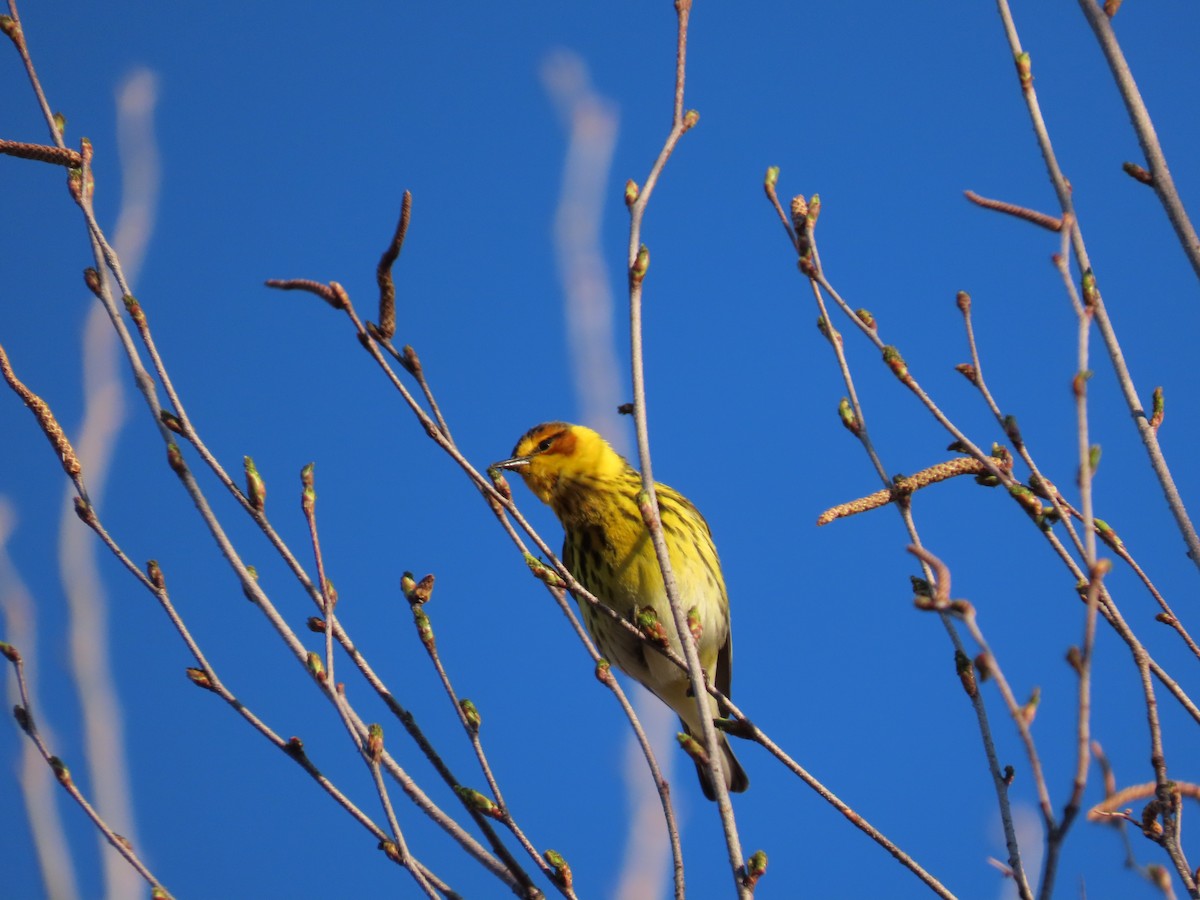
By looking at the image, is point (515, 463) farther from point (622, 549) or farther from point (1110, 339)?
point (1110, 339)

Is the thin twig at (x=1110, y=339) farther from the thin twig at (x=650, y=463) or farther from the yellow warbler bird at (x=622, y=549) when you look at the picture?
the yellow warbler bird at (x=622, y=549)

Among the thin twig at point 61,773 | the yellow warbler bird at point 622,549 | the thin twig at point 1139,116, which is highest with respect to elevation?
the yellow warbler bird at point 622,549

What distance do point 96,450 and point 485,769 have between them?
2215 millimetres

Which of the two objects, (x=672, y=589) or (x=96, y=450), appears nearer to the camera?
(x=672, y=589)

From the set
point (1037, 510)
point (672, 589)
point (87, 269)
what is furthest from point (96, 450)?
point (1037, 510)

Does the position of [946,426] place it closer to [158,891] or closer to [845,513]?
[845,513]

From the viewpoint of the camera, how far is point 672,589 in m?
2.55

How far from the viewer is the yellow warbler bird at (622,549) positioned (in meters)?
5.26

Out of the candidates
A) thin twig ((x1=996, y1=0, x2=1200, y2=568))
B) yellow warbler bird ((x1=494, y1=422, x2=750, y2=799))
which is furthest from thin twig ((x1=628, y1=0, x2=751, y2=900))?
yellow warbler bird ((x1=494, y1=422, x2=750, y2=799))

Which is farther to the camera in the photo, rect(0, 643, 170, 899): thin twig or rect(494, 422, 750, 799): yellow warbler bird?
rect(494, 422, 750, 799): yellow warbler bird

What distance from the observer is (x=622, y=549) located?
5.27 m

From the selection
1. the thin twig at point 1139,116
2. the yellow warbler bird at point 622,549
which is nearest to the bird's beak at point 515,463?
the yellow warbler bird at point 622,549

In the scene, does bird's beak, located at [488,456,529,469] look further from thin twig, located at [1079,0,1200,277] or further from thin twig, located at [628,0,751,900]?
thin twig, located at [1079,0,1200,277]

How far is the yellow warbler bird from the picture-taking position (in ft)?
17.3
